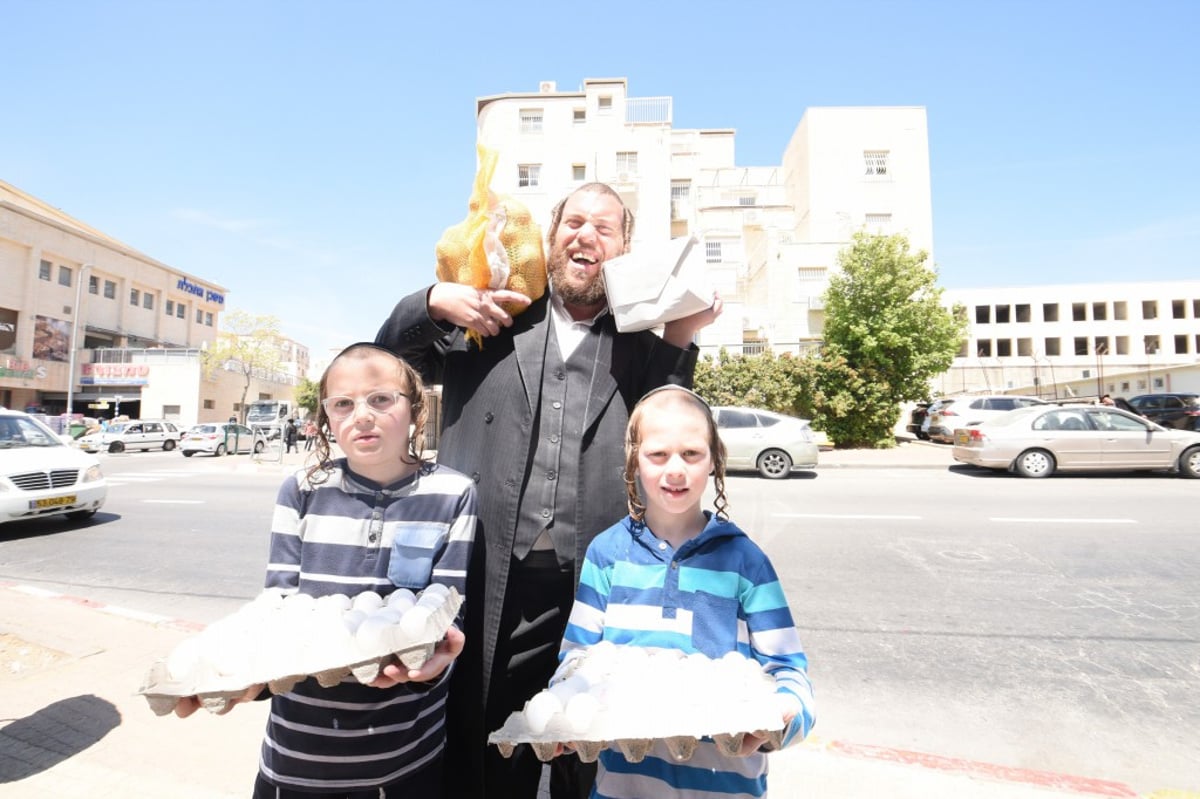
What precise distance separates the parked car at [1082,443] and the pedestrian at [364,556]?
13.6m

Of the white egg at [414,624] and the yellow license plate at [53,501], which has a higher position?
the white egg at [414,624]

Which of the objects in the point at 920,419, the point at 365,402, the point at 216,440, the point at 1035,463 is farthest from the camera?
the point at 216,440

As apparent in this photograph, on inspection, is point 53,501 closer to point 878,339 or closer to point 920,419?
point 878,339

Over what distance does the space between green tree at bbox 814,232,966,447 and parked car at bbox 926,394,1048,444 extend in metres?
1.03

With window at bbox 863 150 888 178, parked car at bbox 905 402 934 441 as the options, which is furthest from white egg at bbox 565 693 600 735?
window at bbox 863 150 888 178

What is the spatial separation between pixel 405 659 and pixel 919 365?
22.3 m

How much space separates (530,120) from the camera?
31203mm

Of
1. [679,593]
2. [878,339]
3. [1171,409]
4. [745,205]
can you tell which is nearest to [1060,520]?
[679,593]

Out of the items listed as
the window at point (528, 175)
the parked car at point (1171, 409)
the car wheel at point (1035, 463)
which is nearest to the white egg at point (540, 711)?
the car wheel at point (1035, 463)

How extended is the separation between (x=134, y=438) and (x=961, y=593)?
108 ft

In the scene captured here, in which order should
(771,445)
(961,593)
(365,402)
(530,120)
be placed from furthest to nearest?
1. (530,120)
2. (771,445)
3. (961,593)
4. (365,402)

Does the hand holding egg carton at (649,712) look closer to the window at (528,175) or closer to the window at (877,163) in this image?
the window at (528,175)

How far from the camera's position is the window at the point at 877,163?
112 feet

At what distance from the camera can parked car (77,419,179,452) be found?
85.1 feet
